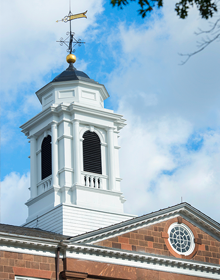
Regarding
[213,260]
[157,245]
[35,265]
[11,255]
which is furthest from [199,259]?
[11,255]

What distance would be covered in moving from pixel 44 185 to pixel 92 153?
134 inches

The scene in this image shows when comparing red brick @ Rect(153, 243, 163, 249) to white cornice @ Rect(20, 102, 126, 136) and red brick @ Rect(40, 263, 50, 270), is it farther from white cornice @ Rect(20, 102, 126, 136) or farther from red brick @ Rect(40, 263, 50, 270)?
white cornice @ Rect(20, 102, 126, 136)

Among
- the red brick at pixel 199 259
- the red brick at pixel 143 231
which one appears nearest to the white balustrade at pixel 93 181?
the red brick at pixel 143 231

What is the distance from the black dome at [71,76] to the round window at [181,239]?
11961 millimetres

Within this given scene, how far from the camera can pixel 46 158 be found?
36.9 meters

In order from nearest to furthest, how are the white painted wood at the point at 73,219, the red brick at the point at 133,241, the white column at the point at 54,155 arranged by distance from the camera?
the red brick at the point at 133,241 → the white painted wood at the point at 73,219 → the white column at the point at 54,155

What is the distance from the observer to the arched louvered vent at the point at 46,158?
36.5 meters

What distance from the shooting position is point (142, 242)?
97.6 feet

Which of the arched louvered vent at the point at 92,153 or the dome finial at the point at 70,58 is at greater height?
the dome finial at the point at 70,58

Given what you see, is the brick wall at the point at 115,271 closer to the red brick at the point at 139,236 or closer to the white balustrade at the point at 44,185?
the red brick at the point at 139,236

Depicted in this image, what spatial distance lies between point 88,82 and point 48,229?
9.76 meters

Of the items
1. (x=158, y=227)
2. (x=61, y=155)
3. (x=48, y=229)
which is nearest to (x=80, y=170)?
(x=61, y=155)

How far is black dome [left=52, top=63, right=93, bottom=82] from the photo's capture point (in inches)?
1512

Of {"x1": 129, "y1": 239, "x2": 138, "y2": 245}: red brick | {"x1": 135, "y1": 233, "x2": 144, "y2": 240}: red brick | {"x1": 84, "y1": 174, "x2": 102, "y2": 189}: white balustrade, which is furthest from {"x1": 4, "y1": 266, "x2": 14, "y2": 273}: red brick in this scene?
{"x1": 84, "y1": 174, "x2": 102, "y2": 189}: white balustrade
